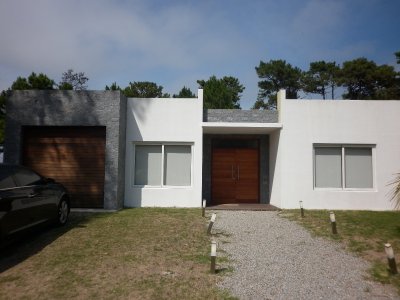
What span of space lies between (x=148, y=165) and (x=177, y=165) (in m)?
1.07

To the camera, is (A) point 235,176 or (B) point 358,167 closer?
(B) point 358,167

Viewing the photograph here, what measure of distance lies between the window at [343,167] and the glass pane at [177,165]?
468cm

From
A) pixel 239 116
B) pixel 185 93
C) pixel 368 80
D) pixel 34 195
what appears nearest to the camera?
pixel 34 195

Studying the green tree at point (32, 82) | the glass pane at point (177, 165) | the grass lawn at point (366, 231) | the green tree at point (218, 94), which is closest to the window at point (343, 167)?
the grass lawn at point (366, 231)

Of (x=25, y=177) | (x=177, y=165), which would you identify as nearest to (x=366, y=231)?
(x=177, y=165)

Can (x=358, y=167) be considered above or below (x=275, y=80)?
below

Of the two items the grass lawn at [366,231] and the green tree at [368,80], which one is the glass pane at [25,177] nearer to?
the grass lawn at [366,231]

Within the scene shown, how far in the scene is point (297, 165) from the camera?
11664mm

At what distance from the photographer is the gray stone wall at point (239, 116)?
12180 millimetres

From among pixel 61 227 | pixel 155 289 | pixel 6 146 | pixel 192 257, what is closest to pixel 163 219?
Result: pixel 61 227

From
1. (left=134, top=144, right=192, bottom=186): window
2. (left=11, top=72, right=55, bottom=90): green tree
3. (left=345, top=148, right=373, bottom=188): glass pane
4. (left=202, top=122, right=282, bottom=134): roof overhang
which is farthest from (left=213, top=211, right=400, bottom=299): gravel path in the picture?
(left=11, top=72, right=55, bottom=90): green tree

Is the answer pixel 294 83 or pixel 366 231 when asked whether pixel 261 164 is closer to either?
pixel 366 231

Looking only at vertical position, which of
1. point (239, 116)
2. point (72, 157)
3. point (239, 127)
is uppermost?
point (239, 116)

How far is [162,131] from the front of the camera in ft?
38.7
